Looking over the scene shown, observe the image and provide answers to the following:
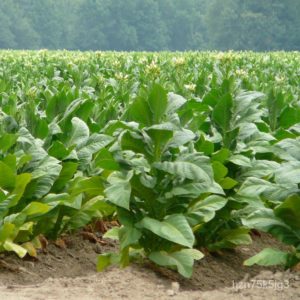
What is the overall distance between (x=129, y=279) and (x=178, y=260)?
1.11 ft

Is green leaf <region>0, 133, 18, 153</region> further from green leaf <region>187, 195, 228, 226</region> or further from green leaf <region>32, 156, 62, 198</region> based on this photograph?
green leaf <region>187, 195, 228, 226</region>

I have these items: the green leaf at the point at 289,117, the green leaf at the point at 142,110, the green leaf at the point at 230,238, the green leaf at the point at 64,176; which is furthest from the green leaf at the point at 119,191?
the green leaf at the point at 289,117

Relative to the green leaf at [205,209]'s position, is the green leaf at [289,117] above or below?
above

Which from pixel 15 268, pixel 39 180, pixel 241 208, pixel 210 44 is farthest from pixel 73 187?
pixel 210 44

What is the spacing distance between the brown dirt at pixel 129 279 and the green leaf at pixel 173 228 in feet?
0.79

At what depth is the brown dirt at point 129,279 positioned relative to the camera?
12.0 feet

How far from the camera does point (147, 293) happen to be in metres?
3.74

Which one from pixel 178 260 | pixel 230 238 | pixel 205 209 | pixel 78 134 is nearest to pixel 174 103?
pixel 205 209

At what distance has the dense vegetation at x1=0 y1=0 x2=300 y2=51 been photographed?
68.1 metres

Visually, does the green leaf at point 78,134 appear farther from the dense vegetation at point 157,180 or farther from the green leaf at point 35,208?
the green leaf at point 35,208

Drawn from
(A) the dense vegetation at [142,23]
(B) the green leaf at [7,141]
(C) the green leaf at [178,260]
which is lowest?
(A) the dense vegetation at [142,23]

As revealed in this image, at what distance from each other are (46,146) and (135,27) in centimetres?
7414

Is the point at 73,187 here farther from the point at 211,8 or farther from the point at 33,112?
the point at 211,8

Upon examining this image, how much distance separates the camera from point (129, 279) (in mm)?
3926
